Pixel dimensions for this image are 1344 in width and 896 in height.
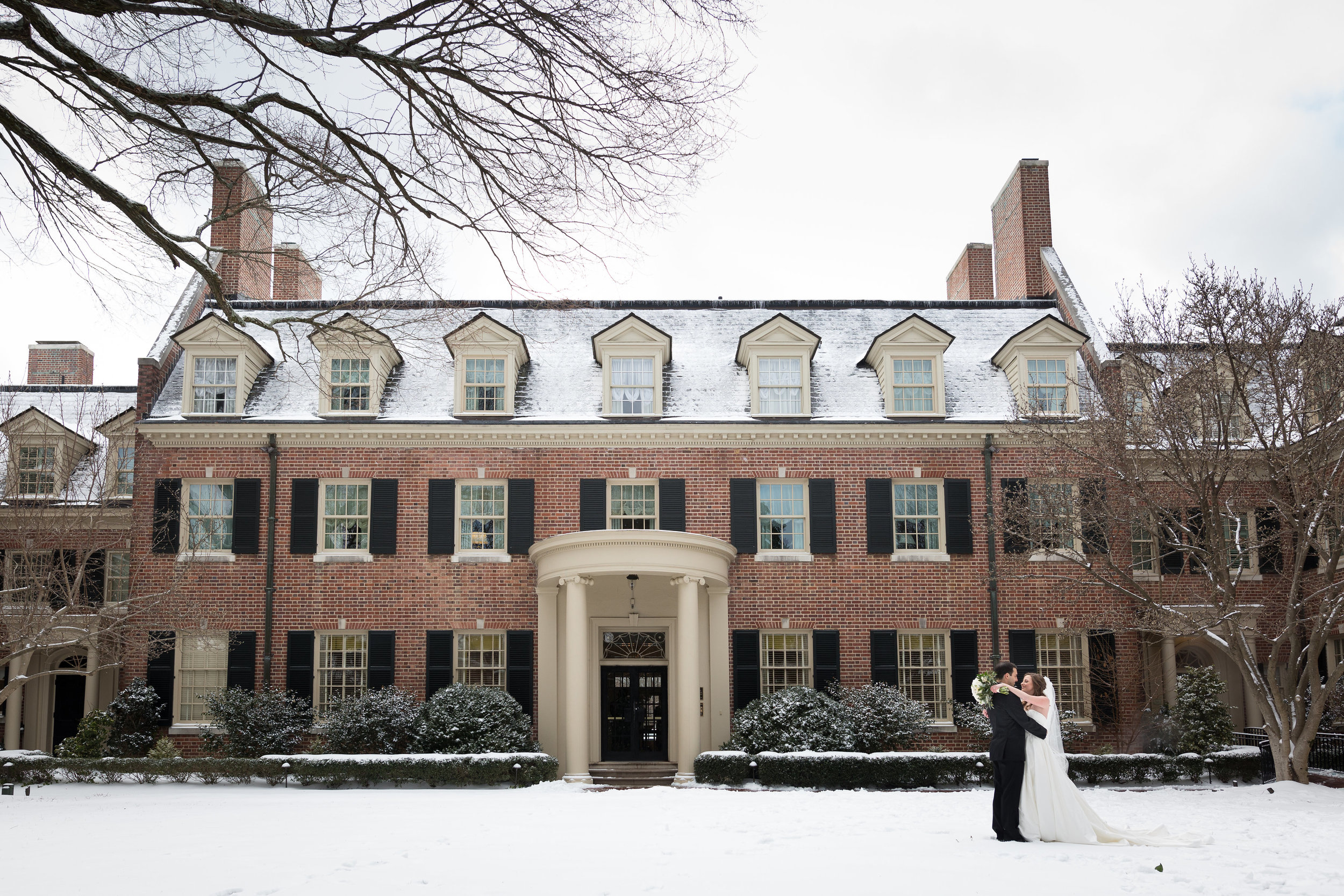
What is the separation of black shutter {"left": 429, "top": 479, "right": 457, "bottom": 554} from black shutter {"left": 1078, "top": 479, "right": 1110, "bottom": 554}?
12.4 m

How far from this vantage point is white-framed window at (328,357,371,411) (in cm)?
2409

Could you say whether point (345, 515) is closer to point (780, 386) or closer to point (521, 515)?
point (521, 515)

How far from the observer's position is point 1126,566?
19531mm

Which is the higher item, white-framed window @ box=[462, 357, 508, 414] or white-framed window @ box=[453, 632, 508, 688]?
white-framed window @ box=[462, 357, 508, 414]

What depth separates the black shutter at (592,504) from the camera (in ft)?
76.0

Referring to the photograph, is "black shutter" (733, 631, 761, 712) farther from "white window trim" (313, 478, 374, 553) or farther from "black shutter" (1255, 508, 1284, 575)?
"black shutter" (1255, 508, 1284, 575)

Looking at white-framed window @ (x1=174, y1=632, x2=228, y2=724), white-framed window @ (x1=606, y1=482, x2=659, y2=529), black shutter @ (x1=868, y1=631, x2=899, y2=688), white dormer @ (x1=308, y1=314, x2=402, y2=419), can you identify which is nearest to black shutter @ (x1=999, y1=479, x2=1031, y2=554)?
black shutter @ (x1=868, y1=631, x2=899, y2=688)

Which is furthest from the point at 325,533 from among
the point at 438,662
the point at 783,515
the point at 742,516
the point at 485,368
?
the point at 783,515

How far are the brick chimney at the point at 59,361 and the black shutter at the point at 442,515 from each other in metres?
15.7

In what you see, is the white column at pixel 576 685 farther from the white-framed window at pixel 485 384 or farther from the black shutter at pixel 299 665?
the black shutter at pixel 299 665

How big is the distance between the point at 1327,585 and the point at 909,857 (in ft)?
35.8

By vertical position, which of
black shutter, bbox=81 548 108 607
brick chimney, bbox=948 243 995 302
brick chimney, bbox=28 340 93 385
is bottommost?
black shutter, bbox=81 548 108 607

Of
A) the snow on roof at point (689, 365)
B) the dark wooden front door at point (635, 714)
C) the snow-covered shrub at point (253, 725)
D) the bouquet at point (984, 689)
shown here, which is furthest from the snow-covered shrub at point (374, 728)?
the bouquet at point (984, 689)

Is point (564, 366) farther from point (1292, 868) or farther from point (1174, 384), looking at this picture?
point (1292, 868)
